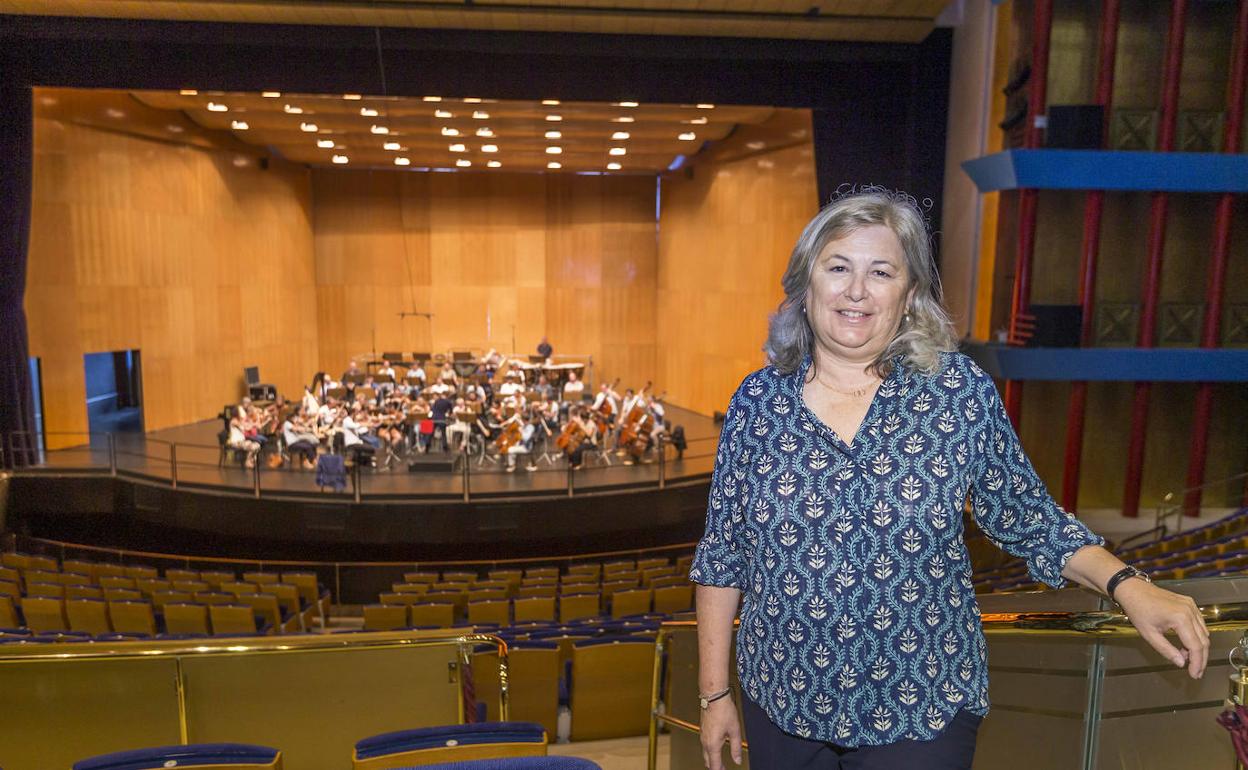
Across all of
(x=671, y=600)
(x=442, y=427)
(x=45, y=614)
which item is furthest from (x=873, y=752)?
(x=442, y=427)

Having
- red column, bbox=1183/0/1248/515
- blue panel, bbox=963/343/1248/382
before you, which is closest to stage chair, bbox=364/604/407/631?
blue panel, bbox=963/343/1248/382

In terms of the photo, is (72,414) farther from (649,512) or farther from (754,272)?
(754,272)

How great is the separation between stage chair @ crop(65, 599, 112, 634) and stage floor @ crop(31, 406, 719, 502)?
407cm

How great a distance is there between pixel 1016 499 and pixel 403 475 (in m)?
12.1

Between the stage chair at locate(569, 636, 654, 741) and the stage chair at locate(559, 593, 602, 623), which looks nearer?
the stage chair at locate(569, 636, 654, 741)

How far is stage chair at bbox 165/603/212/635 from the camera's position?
7.74 metres

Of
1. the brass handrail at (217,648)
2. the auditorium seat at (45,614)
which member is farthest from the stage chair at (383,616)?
the brass handrail at (217,648)

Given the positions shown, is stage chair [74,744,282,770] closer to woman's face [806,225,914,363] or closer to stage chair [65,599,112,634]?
woman's face [806,225,914,363]

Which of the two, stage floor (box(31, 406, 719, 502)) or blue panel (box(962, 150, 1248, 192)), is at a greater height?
blue panel (box(962, 150, 1248, 192))

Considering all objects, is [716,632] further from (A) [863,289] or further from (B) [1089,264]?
(B) [1089,264]

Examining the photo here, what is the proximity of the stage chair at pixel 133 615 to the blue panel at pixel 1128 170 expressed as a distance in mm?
11438

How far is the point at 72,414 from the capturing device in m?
15.4

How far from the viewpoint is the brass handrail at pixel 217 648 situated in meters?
3.36

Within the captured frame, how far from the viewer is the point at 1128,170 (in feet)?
37.5
